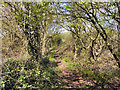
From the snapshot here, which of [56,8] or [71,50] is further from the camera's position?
[71,50]

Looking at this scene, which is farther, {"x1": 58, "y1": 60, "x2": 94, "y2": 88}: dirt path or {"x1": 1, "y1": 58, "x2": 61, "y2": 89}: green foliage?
{"x1": 58, "y1": 60, "x2": 94, "y2": 88}: dirt path

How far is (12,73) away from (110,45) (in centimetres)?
378

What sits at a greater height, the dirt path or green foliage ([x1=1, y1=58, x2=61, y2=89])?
green foliage ([x1=1, y1=58, x2=61, y2=89])

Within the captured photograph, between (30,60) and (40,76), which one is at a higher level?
(30,60)

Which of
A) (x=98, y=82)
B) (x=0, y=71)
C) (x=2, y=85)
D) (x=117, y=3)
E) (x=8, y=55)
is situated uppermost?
(x=117, y=3)

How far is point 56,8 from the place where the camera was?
2912 millimetres

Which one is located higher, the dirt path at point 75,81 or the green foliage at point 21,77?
the green foliage at point 21,77

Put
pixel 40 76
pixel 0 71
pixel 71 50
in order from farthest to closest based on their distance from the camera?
pixel 71 50 < pixel 40 76 < pixel 0 71

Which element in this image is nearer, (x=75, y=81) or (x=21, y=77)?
(x=21, y=77)

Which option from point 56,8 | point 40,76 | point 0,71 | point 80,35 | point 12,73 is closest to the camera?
point 56,8

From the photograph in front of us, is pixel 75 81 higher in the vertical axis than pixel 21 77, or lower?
lower

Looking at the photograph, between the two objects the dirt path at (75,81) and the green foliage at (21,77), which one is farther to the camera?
the dirt path at (75,81)

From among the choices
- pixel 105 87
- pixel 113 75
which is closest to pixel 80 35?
pixel 113 75

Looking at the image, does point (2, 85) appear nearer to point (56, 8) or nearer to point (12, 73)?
point (12, 73)
